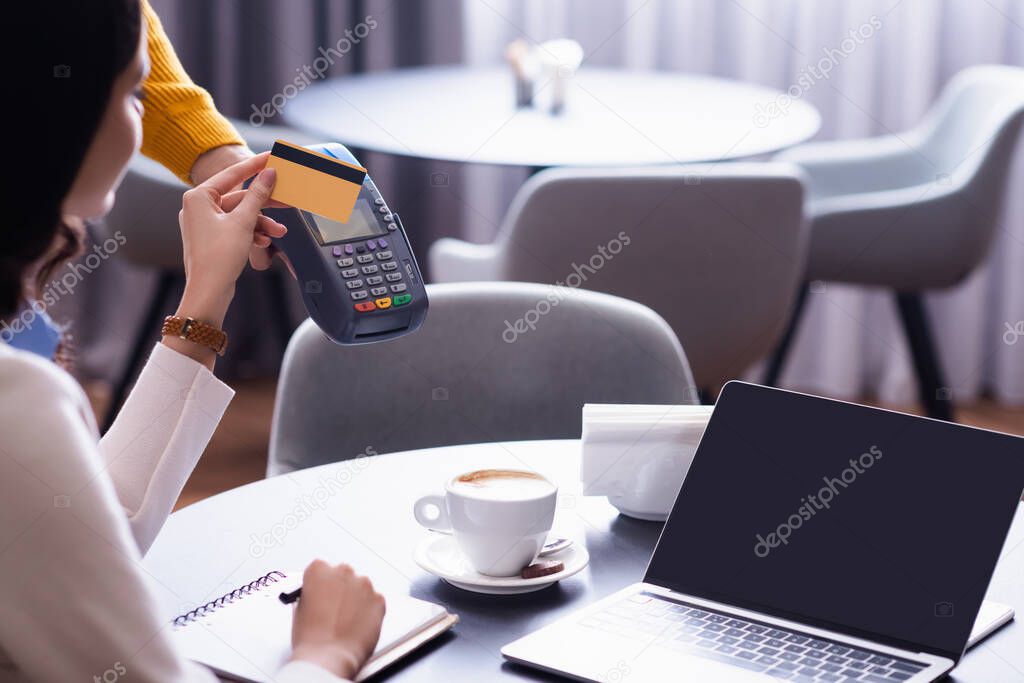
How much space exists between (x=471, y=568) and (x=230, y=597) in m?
0.17

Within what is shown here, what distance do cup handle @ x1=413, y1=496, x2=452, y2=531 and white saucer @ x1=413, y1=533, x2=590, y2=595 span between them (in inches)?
0.8

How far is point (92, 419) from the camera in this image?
664 mm

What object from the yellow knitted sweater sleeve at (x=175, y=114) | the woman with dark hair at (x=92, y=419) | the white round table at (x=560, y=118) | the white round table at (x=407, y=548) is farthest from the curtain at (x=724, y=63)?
the woman with dark hair at (x=92, y=419)

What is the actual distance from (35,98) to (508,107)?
187cm

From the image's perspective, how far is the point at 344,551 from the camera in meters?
0.94

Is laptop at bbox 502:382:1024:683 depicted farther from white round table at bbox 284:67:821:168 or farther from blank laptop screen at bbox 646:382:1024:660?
white round table at bbox 284:67:821:168

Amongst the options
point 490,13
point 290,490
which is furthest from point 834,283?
point 290,490

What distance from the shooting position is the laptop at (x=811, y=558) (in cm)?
77

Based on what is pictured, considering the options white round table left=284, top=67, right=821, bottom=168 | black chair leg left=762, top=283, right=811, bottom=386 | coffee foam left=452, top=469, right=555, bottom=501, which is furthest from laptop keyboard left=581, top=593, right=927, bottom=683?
black chair leg left=762, top=283, right=811, bottom=386

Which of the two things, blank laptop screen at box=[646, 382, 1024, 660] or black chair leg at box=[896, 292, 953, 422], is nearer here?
blank laptop screen at box=[646, 382, 1024, 660]

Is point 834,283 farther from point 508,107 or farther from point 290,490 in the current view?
point 290,490

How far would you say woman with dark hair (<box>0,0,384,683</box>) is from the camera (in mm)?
593

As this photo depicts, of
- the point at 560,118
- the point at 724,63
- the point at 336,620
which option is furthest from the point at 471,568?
the point at 724,63

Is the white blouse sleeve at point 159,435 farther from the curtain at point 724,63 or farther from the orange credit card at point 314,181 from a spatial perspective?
the curtain at point 724,63
